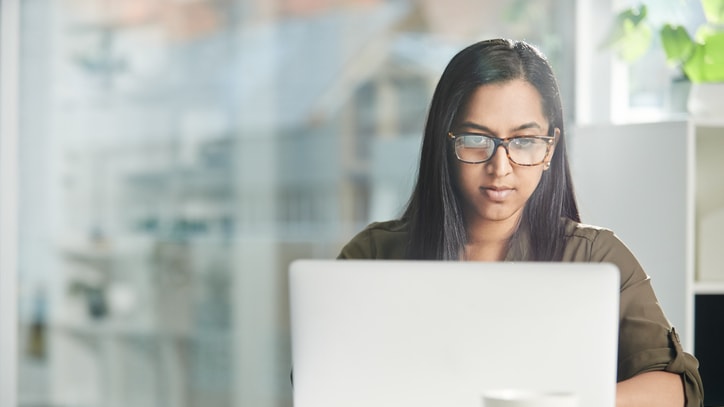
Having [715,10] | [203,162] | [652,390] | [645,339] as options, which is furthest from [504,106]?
[203,162]

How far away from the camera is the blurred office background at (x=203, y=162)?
11.7 feet

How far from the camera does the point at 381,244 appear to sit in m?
2.42

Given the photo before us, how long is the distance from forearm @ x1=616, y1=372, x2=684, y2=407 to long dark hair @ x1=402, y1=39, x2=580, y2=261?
0.38 meters

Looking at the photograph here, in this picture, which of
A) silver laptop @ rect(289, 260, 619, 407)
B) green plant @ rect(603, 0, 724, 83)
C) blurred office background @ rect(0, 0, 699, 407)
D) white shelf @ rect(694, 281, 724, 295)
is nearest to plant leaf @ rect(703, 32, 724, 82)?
green plant @ rect(603, 0, 724, 83)

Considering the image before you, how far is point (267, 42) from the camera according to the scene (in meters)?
3.70

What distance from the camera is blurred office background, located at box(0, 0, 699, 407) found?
357cm

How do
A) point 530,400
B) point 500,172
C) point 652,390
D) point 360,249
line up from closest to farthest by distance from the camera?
point 530,400, point 652,390, point 500,172, point 360,249

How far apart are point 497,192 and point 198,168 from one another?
1.70 m

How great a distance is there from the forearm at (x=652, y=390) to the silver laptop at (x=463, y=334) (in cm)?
58

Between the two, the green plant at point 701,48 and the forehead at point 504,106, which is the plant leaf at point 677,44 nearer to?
the green plant at point 701,48

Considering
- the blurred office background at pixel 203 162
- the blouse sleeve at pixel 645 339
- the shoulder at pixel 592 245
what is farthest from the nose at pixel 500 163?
the blurred office background at pixel 203 162

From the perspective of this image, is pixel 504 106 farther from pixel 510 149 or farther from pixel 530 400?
pixel 530 400

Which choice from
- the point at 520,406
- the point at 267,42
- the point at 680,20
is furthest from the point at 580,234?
the point at 267,42

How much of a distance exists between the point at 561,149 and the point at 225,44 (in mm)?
1754
